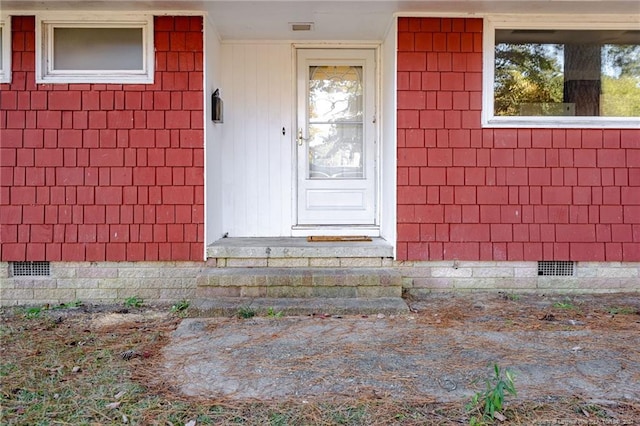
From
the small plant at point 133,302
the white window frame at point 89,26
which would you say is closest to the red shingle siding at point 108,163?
the white window frame at point 89,26

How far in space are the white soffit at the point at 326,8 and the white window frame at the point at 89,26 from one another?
3.5 inches

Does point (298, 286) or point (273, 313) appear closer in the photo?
point (273, 313)

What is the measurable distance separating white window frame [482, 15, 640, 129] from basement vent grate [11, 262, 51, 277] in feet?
13.5

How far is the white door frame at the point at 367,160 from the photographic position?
4.73m

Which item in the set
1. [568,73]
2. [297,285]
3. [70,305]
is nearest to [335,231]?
[297,285]

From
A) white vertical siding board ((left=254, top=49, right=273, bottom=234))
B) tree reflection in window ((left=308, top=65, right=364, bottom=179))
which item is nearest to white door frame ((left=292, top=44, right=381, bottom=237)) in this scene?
tree reflection in window ((left=308, top=65, right=364, bottom=179))

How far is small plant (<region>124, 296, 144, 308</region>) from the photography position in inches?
159

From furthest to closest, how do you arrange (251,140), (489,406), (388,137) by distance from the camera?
(251,140)
(388,137)
(489,406)

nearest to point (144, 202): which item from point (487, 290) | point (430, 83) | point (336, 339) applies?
point (336, 339)

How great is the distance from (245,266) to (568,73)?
3.42 m

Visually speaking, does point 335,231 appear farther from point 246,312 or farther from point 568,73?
point 568,73

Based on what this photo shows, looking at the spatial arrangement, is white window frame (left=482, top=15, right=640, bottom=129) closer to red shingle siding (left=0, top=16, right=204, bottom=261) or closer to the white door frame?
the white door frame

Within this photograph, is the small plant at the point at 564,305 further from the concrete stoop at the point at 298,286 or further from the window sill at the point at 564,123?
the window sill at the point at 564,123

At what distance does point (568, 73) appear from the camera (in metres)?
4.21
